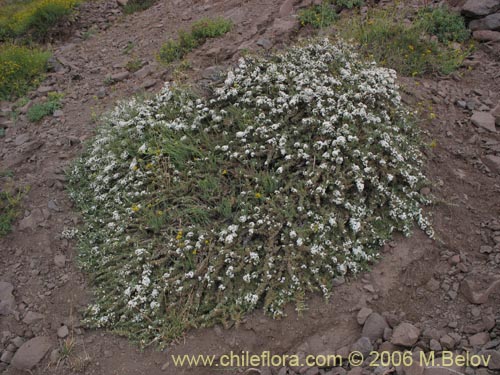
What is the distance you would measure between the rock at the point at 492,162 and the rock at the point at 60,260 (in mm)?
4323

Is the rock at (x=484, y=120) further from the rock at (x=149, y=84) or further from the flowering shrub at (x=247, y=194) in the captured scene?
the rock at (x=149, y=84)

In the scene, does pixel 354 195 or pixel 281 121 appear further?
pixel 281 121

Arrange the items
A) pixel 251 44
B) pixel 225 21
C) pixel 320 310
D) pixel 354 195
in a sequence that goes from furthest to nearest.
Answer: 1. pixel 225 21
2. pixel 251 44
3. pixel 354 195
4. pixel 320 310

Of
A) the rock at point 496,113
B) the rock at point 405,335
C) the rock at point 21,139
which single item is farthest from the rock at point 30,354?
the rock at point 496,113

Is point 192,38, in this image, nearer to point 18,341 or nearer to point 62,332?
point 62,332

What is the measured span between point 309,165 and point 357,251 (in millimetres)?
908

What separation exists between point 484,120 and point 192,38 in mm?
4317

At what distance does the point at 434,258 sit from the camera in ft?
13.4

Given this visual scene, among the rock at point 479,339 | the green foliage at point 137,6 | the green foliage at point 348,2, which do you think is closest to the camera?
the rock at point 479,339

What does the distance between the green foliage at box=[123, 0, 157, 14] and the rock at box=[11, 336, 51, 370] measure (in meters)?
7.58

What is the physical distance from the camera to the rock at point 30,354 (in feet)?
12.8

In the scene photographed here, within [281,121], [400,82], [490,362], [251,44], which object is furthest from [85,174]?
[490,362]

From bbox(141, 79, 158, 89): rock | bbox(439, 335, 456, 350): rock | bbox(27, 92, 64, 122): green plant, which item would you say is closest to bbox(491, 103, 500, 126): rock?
bbox(439, 335, 456, 350): rock

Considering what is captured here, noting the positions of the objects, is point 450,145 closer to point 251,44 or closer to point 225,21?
point 251,44
